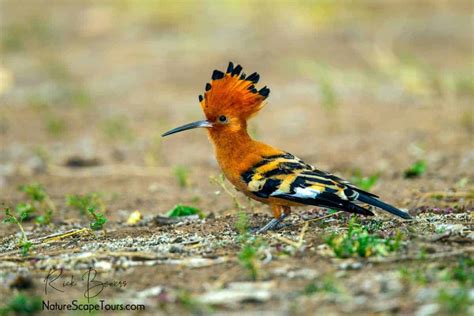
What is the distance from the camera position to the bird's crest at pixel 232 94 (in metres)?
5.03

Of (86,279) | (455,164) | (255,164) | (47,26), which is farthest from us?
(47,26)

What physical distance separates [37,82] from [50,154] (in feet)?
15.7

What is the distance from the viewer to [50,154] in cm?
907

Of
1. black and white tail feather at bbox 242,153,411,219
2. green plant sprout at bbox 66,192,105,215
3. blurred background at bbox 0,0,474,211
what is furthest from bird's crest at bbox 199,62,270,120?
blurred background at bbox 0,0,474,211

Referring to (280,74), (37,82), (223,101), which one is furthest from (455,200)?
(37,82)

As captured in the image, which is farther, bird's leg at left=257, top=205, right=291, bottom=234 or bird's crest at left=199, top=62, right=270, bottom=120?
bird's crest at left=199, top=62, right=270, bottom=120

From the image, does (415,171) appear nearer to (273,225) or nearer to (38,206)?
(273,225)

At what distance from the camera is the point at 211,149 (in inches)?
365

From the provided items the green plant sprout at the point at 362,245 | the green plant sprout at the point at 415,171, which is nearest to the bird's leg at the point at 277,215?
the green plant sprout at the point at 362,245

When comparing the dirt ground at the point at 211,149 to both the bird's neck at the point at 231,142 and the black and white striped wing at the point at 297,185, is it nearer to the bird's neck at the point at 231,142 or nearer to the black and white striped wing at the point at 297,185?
the black and white striped wing at the point at 297,185

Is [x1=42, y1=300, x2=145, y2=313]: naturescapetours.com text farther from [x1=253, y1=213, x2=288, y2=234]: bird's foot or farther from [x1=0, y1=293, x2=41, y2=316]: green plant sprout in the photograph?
[x1=253, y1=213, x2=288, y2=234]: bird's foot

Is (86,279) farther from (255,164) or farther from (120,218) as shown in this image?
(120,218)

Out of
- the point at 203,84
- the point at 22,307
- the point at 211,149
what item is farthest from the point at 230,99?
the point at 203,84

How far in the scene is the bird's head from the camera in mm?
5031
